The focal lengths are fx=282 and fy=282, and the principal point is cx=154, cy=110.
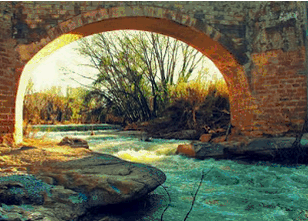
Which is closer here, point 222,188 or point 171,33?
point 222,188

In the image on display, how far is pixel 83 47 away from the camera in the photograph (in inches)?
612

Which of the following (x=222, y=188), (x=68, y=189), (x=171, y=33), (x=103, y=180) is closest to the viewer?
(x=68, y=189)

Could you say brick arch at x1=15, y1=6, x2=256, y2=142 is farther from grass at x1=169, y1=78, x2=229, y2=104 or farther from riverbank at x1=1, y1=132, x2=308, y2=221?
grass at x1=169, y1=78, x2=229, y2=104

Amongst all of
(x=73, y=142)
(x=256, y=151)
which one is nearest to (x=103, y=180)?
(x=256, y=151)

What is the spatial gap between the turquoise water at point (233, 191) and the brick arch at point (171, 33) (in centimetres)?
202

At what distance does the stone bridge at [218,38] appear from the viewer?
614 centimetres

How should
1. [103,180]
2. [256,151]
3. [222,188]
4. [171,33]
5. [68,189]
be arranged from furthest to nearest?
[171,33] → [256,151] → [222,188] → [103,180] → [68,189]

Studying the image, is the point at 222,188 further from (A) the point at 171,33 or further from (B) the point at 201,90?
(B) the point at 201,90

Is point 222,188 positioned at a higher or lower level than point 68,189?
lower

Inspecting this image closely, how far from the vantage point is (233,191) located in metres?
3.86

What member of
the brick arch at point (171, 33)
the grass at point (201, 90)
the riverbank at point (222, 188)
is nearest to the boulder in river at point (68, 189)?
the riverbank at point (222, 188)

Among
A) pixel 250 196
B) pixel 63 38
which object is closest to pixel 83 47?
pixel 63 38

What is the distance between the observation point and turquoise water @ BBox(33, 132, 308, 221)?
2971 mm

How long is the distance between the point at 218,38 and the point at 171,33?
1.30m
